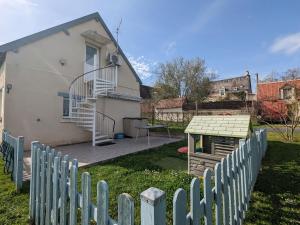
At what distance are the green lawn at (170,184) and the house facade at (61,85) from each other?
114 inches

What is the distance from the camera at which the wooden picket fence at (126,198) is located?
1163 mm

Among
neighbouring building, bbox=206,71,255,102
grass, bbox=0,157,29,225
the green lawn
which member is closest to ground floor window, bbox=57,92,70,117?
the green lawn

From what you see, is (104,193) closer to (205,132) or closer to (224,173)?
(224,173)

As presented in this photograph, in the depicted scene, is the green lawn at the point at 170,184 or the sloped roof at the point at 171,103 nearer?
the green lawn at the point at 170,184

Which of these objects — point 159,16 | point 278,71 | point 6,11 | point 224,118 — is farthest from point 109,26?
point 278,71

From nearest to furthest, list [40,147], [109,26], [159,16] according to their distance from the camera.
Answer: [40,147], [159,16], [109,26]

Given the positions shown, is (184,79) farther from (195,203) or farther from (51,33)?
(195,203)

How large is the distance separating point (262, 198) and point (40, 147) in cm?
358

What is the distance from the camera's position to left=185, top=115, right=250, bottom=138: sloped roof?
3.97 metres

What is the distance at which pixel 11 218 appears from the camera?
2.71 meters

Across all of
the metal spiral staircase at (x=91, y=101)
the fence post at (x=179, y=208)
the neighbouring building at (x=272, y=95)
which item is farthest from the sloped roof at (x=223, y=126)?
the neighbouring building at (x=272, y=95)

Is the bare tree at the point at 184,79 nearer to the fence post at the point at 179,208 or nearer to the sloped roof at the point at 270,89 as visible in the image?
the sloped roof at the point at 270,89

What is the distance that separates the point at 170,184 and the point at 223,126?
174 centimetres

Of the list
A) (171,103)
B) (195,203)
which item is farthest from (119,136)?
(171,103)
